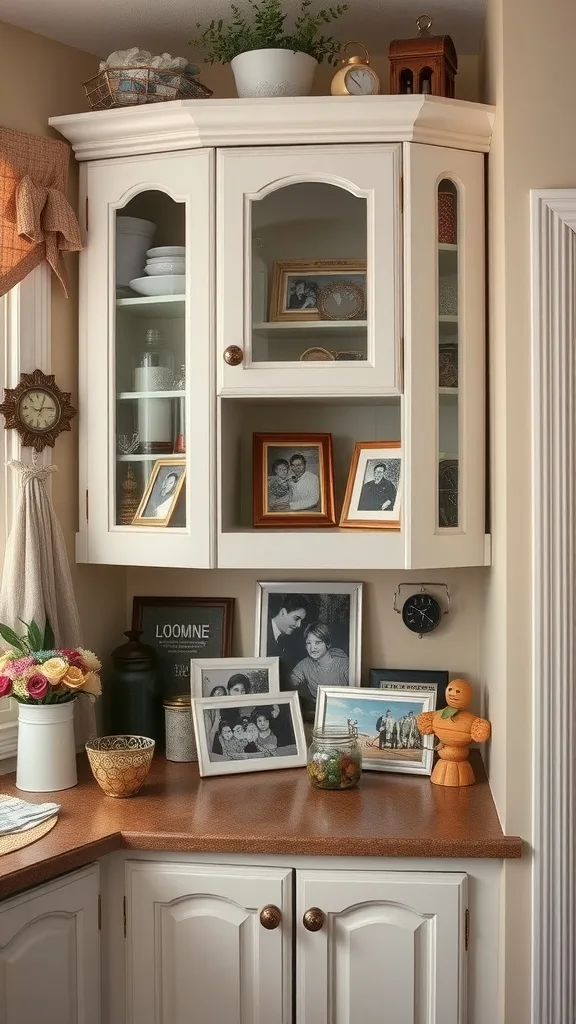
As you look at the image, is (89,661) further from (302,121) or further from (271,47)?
(271,47)

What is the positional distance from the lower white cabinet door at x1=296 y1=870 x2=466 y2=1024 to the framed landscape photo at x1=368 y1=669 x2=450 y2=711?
0.64 m

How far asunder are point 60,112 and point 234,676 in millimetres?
1450

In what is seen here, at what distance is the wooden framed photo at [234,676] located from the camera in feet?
8.05

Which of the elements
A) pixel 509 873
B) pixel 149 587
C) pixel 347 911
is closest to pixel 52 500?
pixel 149 587

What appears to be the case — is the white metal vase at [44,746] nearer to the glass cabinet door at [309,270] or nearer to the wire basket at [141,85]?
the glass cabinet door at [309,270]

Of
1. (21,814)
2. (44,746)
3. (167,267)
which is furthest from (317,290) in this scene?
(21,814)

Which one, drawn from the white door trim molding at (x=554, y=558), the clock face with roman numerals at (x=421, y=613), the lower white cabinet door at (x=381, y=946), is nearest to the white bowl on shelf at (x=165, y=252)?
the white door trim molding at (x=554, y=558)

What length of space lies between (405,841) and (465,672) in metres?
0.73

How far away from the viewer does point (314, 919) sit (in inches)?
75.5

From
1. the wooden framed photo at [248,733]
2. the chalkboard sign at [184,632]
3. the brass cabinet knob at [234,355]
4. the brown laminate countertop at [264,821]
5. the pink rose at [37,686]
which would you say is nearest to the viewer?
the brown laminate countertop at [264,821]

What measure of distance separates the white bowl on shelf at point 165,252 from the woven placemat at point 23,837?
1.27 m

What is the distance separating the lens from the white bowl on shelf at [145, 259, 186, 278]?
7.50 feet

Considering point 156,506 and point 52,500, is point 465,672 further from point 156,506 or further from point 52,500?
point 52,500

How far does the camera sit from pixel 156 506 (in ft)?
7.57
